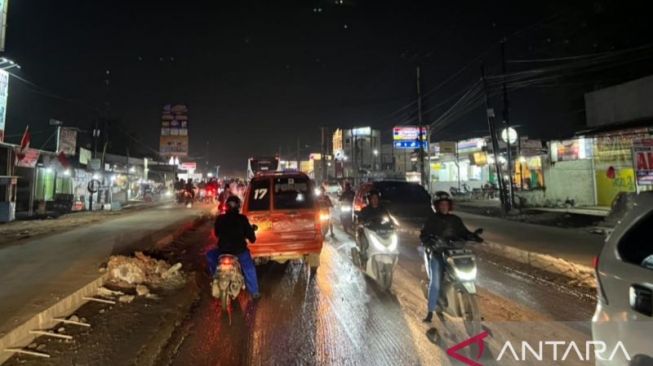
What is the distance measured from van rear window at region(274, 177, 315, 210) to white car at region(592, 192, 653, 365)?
21.6ft

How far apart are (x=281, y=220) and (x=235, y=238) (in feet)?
6.72

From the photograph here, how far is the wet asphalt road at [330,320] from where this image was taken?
197 inches

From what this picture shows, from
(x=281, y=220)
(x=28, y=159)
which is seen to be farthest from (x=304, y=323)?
A: (x=28, y=159)

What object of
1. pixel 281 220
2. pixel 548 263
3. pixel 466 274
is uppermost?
pixel 281 220

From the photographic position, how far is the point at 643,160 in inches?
460

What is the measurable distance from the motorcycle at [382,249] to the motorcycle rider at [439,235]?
155 cm

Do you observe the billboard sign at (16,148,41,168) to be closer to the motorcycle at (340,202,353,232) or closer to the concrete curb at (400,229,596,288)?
the motorcycle at (340,202,353,232)

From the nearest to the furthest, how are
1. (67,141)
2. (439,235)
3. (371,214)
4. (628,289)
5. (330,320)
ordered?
1. (628,289)
2. (439,235)
3. (330,320)
4. (371,214)
5. (67,141)

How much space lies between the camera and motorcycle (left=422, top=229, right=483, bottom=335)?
5.50 meters

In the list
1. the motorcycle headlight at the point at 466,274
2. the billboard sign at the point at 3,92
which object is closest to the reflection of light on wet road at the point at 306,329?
the motorcycle headlight at the point at 466,274

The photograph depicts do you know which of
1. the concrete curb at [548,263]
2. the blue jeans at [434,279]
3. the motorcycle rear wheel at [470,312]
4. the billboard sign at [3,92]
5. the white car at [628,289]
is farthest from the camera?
the billboard sign at [3,92]

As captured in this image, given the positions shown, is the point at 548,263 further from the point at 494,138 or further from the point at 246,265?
the point at 494,138

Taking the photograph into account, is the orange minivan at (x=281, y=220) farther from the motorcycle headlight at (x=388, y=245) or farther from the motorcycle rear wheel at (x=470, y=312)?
the motorcycle rear wheel at (x=470, y=312)

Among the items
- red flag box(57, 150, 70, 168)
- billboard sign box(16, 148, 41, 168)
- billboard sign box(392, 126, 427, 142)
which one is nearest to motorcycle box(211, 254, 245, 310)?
billboard sign box(16, 148, 41, 168)
